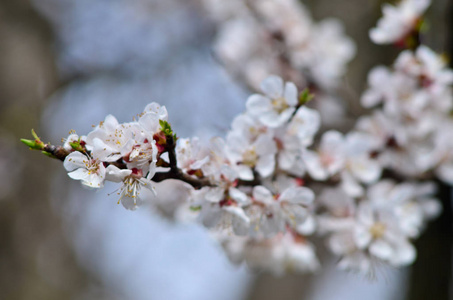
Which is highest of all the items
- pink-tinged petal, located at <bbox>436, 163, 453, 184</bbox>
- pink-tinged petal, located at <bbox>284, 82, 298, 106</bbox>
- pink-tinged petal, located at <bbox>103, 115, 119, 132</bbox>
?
pink-tinged petal, located at <bbox>436, 163, 453, 184</bbox>

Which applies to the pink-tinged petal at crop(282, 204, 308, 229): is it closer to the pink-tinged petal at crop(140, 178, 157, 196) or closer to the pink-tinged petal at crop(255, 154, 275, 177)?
the pink-tinged petal at crop(255, 154, 275, 177)

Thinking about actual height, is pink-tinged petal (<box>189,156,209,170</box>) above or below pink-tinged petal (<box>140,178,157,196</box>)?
above

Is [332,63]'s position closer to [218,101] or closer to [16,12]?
[218,101]

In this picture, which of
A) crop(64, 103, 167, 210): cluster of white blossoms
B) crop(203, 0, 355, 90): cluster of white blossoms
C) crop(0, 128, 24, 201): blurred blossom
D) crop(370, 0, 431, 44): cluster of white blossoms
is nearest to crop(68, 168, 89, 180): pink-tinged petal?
crop(64, 103, 167, 210): cluster of white blossoms

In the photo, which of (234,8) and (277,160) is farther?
(234,8)

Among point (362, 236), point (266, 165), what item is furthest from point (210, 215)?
point (362, 236)

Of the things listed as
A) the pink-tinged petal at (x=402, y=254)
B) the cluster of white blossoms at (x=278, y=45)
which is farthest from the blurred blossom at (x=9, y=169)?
the pink-tinged petal at (x=402, y=254)

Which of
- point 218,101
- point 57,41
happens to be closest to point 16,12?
point 57,41
